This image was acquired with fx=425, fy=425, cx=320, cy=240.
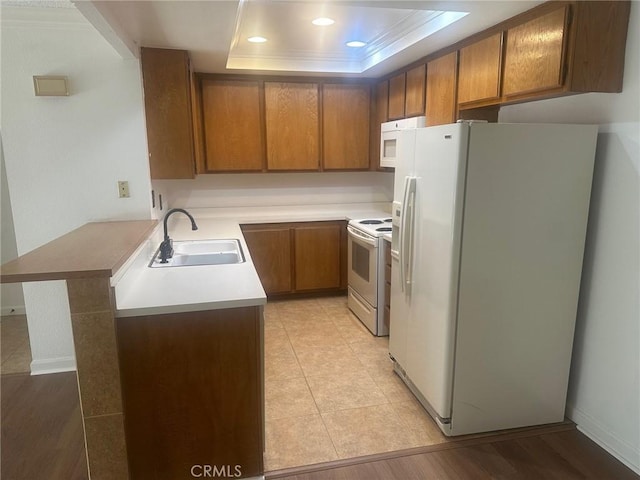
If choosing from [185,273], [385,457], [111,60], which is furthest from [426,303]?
[111,60]

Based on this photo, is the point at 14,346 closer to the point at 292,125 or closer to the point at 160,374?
the point at 160,374

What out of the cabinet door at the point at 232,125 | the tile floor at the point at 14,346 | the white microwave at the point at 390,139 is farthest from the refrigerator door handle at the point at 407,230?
the tile floor at the point at 14,346

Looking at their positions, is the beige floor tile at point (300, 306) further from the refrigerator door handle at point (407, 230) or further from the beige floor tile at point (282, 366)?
the refrigerator door handle at point (407, 230)

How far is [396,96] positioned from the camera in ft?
12.8

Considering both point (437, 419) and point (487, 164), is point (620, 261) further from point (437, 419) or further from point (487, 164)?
point (437, 419)

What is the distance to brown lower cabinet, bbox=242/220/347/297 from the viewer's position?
418 cm

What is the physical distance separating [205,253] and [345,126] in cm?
217

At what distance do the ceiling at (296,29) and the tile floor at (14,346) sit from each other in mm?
2331

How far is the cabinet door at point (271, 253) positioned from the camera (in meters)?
4.15

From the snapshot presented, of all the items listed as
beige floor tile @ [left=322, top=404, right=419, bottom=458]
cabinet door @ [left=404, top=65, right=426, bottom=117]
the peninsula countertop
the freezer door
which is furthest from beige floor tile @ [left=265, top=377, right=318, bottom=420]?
cabinet door @ [left=404, top=65, right=426, bottom=117]

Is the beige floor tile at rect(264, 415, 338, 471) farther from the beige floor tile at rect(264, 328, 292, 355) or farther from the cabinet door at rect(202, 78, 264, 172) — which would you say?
the cabinet door at rect(202, 78, 264, 172)

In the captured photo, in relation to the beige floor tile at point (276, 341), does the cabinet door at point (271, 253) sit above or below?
above

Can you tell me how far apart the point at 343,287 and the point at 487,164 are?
2.64 m

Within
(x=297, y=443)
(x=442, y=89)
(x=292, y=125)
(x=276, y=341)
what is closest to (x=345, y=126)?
(x=292, y=125)
